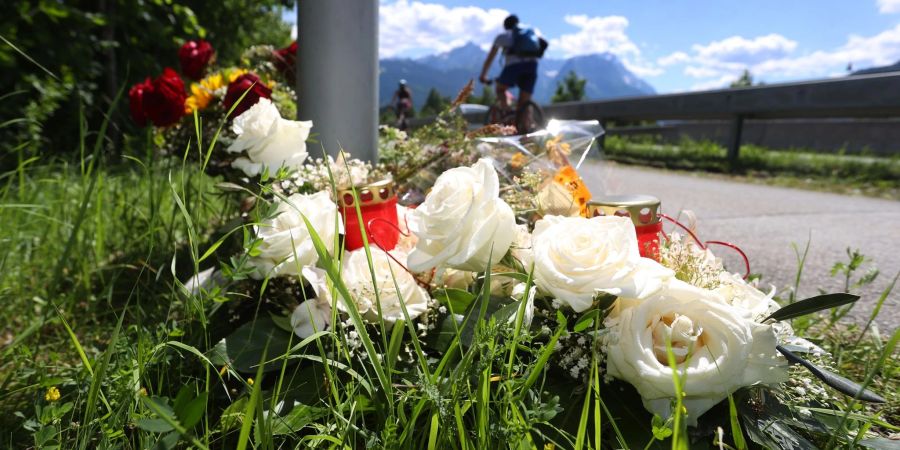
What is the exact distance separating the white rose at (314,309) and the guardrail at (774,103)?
6043 millimetres

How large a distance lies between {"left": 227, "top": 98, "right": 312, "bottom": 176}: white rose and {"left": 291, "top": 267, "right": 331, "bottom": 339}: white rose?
0.42 m

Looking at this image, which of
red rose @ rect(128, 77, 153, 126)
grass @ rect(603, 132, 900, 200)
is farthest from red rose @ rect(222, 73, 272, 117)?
grass @ rect(603, 132, 900, 200)

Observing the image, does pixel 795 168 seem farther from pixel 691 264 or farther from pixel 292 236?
pixel 292 236

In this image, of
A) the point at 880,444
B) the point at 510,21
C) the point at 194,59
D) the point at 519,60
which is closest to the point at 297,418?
the point at 880,444

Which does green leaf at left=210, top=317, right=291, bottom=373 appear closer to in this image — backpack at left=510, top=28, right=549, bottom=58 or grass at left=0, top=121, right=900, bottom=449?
grass at left=0, top=121, right=900, bottom=449

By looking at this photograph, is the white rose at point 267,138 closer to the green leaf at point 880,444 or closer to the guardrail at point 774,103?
the green leaf at point 880,444

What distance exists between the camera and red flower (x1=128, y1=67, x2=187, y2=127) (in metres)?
1.67

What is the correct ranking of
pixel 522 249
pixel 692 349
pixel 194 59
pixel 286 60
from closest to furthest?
pixel 692 349 → pixel 522 249 → pixel 194 59 → pixel 286 60

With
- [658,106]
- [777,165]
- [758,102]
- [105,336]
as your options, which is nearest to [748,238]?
[105,336]

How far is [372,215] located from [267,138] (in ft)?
1.19

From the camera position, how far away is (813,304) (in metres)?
0.73

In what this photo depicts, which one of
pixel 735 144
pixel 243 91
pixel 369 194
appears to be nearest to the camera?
pixel 369 194

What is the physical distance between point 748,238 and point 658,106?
20.2 feet

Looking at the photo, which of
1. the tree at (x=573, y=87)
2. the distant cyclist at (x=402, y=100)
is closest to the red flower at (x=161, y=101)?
the distant cyclist at (x=402, y=100)
